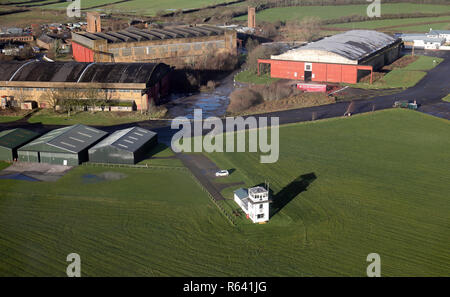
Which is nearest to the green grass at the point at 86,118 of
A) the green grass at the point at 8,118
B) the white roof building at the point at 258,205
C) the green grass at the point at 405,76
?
the green grass at the point at 8,118

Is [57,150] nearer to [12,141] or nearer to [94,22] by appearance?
[12,141]

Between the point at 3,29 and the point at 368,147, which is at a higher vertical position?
the point at 3,29

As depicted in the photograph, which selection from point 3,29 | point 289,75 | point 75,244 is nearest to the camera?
point 75,244

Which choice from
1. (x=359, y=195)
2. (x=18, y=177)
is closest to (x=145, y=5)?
(x=18, y=177)

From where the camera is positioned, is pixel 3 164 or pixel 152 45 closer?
pixel 3 164

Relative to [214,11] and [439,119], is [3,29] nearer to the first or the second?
[214,11]
